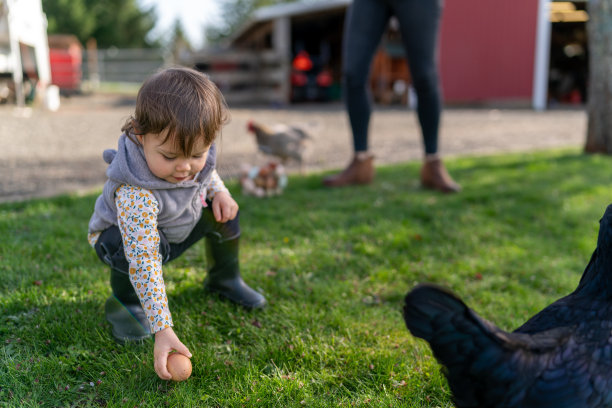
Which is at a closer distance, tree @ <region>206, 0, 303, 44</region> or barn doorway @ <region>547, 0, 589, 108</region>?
barn doorway @ <region>547, 0, 589, 108</region>

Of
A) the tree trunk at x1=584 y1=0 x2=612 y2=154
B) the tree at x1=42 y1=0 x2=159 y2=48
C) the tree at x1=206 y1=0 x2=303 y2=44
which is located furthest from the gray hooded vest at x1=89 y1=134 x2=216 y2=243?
the tree at x1=206 y1=0 x2=303 y2=44

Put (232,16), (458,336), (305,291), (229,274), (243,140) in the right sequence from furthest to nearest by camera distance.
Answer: (232,16) → (243,140) → (305,291) → (229,274) → (458,336)

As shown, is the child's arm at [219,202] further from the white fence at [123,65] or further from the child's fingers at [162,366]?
the white fence at [123,65]

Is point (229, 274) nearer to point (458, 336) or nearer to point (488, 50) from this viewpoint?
point (458, 336)

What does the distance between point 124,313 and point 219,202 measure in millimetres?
512

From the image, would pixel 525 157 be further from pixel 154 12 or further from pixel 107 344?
pixel 154 12

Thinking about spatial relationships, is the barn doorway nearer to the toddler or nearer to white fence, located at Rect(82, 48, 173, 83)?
the toddler

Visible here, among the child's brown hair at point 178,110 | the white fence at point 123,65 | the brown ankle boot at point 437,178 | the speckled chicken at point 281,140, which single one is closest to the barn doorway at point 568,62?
the brown ankle boot at point 437,178

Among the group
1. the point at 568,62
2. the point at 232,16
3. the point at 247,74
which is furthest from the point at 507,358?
the point at 232,16

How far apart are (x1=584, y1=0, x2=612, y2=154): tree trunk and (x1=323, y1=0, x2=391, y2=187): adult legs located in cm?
273

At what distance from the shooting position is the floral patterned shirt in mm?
1521

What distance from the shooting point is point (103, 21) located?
37.0 m

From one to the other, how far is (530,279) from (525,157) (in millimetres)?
3402

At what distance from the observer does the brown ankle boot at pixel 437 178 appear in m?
3.94
